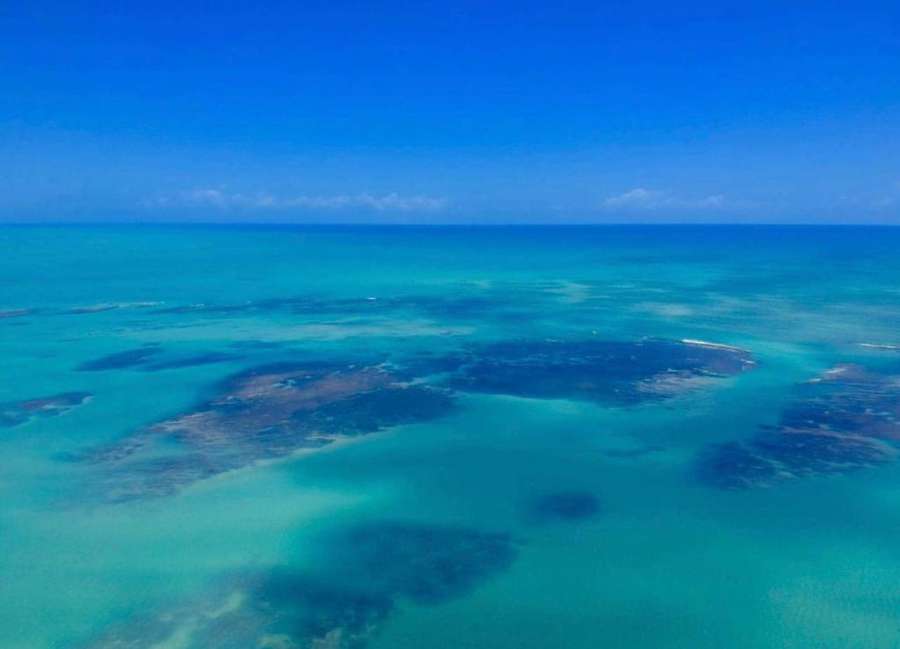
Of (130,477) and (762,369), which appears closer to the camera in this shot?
(130,477)

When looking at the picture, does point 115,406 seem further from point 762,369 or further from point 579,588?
point 762,369

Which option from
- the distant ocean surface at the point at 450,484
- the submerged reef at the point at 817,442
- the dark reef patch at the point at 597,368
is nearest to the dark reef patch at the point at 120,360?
the distant ocean surface at the point at 450,484

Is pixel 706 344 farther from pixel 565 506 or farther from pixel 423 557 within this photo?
pixel 423 557

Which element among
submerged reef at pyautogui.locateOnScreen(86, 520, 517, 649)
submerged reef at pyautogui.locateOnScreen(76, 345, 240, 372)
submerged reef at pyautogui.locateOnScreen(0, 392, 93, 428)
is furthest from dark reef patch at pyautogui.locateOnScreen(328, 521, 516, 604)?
submerged reef at pyautogui.locateOnScreen(76, 345, 240, 372)

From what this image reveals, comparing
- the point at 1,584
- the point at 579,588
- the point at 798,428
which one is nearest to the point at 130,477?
the point at 1,584

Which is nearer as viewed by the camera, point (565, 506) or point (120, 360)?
point (565, 506)

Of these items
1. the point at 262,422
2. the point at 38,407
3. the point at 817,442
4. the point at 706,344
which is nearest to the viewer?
the point at 817,442

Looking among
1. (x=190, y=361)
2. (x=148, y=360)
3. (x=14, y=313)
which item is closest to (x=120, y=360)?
(x=148, y=360)
